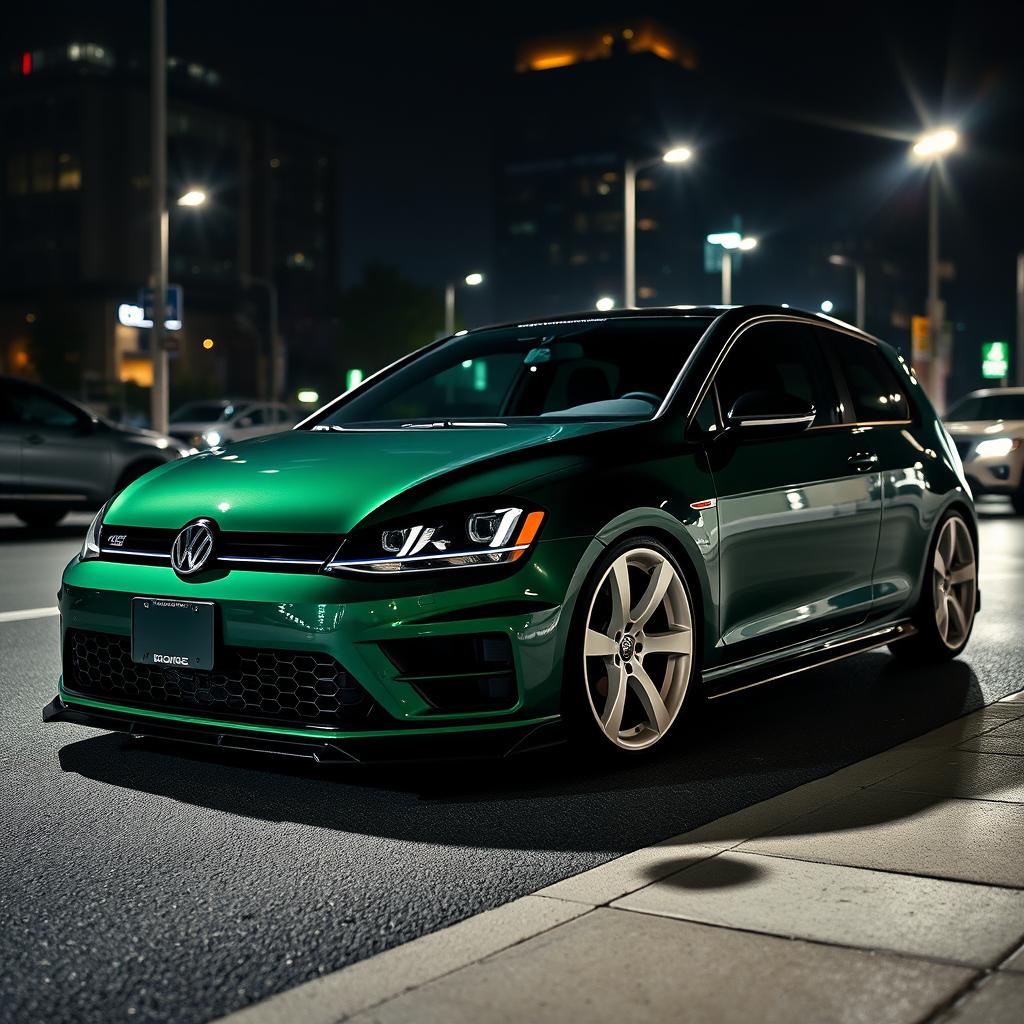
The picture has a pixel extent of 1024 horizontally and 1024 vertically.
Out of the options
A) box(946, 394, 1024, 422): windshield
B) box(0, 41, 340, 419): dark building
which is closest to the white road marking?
box(946, 394, 1024, 422): windshield

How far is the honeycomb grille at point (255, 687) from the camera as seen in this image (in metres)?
4.48

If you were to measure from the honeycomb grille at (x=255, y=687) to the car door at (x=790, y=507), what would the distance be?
5.08ft

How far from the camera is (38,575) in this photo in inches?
456

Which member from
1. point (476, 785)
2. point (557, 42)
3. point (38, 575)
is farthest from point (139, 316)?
point (557, 42)

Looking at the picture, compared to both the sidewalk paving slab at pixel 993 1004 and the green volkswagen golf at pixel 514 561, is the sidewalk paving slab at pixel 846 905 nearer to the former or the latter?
the sidewalk paving slab at pixel 993 1004

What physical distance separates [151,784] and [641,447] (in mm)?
1962

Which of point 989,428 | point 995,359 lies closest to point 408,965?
point 989,428

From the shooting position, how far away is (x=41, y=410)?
15922 mm

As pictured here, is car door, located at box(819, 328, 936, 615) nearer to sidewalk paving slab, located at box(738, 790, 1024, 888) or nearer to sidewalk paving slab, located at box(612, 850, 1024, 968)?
sidewalk paving slab, located at box(738, 790, 1024, 888)

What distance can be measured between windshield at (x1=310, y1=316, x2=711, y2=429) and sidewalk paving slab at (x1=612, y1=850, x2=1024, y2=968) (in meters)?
2.26

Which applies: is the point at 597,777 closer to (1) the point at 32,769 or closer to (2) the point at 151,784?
(2) the point at 151,784

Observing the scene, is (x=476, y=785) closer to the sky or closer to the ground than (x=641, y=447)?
closer to the ground

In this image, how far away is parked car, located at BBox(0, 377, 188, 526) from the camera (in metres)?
15.5

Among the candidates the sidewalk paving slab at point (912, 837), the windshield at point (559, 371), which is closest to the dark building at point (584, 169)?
the windshield at point (559, 371)
